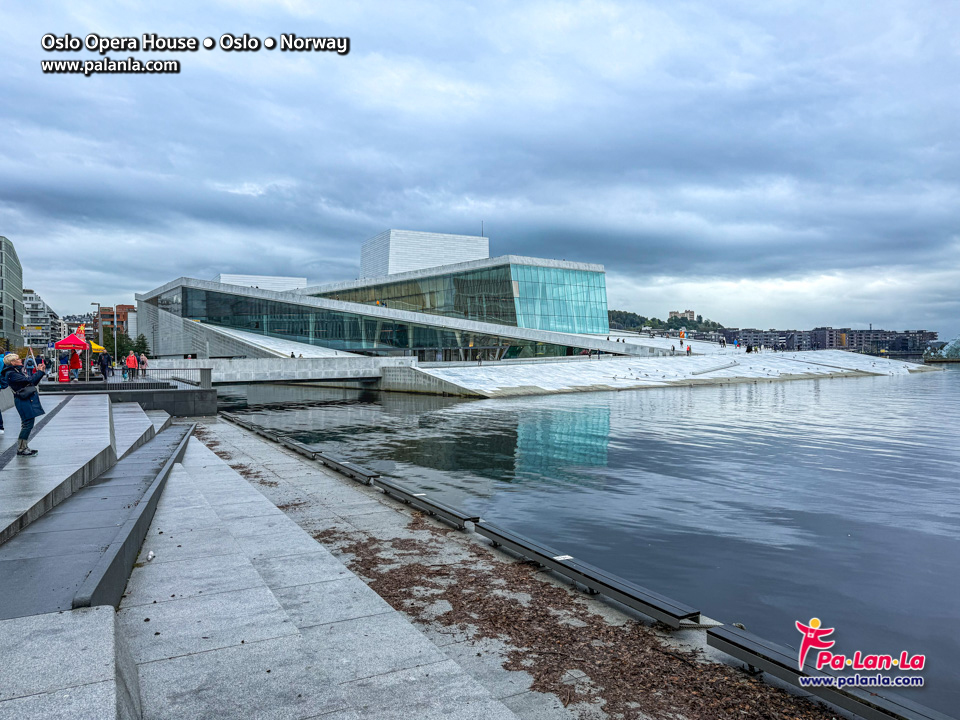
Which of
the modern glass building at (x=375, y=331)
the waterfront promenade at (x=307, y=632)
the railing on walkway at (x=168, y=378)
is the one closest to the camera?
the waterfront promenade at (x=307, y=632)

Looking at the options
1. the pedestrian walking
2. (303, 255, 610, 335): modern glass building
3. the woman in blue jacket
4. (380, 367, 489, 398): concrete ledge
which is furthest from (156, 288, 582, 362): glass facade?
the woman in blue jacket

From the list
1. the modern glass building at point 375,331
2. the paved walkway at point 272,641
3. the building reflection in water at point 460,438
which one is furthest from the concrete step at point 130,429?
the modern glass building at point 375,331

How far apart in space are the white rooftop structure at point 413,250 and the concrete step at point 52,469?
198ft

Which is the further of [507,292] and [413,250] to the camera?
[413,250]

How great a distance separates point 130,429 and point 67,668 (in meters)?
14.1

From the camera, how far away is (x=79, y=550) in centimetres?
599

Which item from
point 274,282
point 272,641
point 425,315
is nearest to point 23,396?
point 272,641

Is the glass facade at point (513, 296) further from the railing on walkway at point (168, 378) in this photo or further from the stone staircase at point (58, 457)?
the stone staircase at point (58, 457)

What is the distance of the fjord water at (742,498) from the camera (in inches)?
267

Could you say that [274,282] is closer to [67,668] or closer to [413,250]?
[413,250]

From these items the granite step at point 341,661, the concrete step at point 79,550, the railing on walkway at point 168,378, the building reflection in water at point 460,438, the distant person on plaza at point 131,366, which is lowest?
the building reflection in water at point 460,438

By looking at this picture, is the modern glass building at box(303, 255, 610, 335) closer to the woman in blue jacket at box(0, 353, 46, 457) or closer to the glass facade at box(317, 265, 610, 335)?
the glass facade at box(317, 265, 610, 335)

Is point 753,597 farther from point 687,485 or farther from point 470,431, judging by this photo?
point 470,431

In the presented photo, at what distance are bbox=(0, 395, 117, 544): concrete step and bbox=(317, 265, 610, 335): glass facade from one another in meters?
44.7
